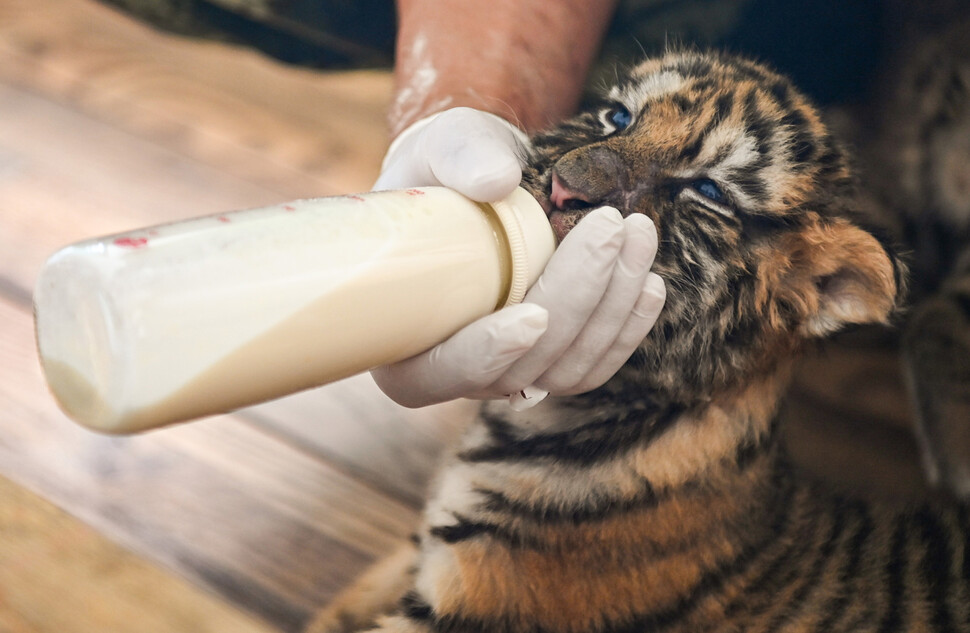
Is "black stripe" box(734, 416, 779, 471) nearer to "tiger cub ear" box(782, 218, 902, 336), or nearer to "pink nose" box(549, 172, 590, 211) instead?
"tiger cub ear" box(782, 218, 902, 336)

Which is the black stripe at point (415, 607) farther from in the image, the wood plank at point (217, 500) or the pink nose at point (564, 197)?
the pink nose at point (564, 197)

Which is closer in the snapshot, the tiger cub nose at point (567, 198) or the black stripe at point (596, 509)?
the tiger cub nose at point (567, 198)

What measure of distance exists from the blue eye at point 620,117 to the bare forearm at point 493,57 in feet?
1.30

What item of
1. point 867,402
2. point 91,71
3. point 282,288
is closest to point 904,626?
point 867,402

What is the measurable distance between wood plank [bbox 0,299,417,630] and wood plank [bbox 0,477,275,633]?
0.04 metres

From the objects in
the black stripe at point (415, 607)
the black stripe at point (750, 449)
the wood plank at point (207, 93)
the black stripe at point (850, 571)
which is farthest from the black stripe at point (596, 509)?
the wood plank at point (207, 93)

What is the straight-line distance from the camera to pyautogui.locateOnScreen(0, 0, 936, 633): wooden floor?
1.61m

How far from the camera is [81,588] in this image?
1.55 meters

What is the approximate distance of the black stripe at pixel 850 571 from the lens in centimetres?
136

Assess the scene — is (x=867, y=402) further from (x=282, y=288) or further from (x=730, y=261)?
(x=282, y=288)

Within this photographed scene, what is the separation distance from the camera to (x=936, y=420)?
1940mm

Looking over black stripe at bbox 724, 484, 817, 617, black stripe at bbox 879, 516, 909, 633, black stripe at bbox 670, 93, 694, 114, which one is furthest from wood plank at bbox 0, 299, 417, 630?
black stripe at bbox 670, 93, 694, 114

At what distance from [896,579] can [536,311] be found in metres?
0.97

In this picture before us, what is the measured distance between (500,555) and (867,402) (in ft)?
4.70
